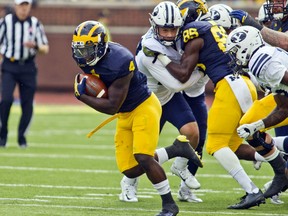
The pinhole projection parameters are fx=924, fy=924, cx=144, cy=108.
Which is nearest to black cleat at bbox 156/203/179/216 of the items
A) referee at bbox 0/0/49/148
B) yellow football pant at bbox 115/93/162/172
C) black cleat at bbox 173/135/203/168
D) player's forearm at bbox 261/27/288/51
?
yellow football pant at bbox 115/93/162/172

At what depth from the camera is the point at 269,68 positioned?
21.4 ft

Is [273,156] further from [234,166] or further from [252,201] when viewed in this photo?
[252,201]

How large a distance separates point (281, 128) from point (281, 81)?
1.63 m

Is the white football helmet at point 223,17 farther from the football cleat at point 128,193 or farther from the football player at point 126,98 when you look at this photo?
the football cleat at point 128,193

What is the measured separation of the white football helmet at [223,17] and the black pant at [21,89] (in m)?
4.01

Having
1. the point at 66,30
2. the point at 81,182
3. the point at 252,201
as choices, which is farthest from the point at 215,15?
the point at 66,30

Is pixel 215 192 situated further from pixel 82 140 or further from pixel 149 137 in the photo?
pixel 82 140

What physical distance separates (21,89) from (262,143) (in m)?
4.85

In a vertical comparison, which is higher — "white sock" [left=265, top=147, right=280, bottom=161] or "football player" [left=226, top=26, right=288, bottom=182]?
"football player" [left=226, top=26, right=288, bottom=182]

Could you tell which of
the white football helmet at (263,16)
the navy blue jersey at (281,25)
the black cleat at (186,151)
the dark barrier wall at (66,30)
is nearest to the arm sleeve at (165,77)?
the black cleat at (186,151)

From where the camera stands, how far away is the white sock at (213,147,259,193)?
7.02 metres

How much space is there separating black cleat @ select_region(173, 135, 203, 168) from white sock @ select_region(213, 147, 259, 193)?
0.77 feet

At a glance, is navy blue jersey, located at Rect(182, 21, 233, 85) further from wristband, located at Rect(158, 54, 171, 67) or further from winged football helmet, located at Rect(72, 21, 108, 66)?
winged football helmet, located at Rect(72, 21, 108, 66)

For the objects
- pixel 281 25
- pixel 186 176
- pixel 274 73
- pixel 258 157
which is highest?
pixel 274 73
